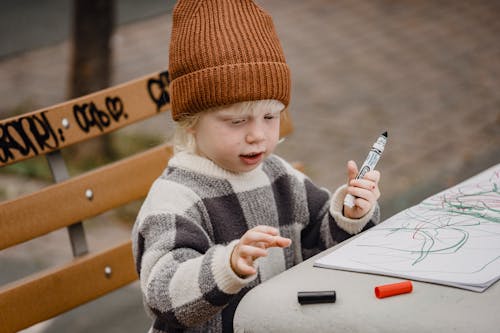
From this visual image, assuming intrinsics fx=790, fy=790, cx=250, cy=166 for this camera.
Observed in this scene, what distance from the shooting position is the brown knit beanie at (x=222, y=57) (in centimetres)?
178

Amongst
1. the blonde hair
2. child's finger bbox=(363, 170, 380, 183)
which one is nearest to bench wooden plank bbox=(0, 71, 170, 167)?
the blonde hair

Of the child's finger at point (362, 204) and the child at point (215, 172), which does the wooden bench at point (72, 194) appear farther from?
the child's finger at point (362, 204)

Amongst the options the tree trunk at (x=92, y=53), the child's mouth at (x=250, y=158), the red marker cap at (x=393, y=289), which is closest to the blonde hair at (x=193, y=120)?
the child's mouth at (x=250, y=158)

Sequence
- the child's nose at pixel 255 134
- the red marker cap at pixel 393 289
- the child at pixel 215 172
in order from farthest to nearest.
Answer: the child's nose at pixel 255 134 < the child at pixel 215 172 < the red marker cap at pixel 393 289

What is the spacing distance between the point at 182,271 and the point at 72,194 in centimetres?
77

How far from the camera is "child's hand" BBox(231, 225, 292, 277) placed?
144 cm

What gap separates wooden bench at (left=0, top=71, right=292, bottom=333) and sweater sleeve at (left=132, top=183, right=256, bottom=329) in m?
0.48

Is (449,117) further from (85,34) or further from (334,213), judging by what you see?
(334,213)

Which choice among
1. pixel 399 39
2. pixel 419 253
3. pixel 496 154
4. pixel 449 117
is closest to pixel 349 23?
pixel 399 39

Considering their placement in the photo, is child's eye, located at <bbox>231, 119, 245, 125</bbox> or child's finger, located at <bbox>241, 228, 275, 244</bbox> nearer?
child's finger, located at <bbox>241, 228, 275, 244</bbox>

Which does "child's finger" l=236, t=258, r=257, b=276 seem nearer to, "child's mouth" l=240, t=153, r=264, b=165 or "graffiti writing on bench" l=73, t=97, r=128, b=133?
"child's mouth" l=240, t=153, r=264, b=165

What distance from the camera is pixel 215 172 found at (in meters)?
1.90

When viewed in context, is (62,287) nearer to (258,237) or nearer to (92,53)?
(258,237)

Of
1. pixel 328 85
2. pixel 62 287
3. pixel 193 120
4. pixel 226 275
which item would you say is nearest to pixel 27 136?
pixel 62 287
